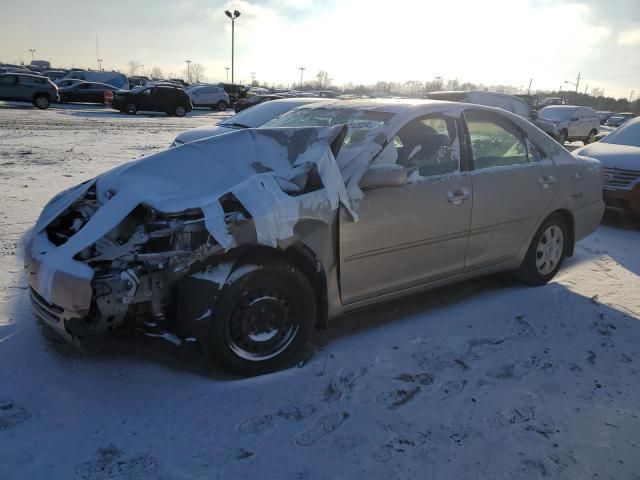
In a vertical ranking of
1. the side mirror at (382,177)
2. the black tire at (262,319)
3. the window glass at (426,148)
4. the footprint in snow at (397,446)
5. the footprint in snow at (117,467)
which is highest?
the window glass at (426,148)

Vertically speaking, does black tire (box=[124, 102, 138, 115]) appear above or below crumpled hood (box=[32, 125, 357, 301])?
below

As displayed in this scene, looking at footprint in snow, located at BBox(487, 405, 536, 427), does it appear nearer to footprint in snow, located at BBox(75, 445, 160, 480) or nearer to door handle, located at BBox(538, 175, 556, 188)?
footprint in snow, located at BBox(75, 445, 160, 480)

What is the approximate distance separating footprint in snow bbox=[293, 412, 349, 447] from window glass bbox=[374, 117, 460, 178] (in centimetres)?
167

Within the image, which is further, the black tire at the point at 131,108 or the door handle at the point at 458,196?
the black tire at the point at 131,108

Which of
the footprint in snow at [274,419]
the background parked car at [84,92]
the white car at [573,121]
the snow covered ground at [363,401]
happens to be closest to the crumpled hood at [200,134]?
the snow covered ground at [363,401]

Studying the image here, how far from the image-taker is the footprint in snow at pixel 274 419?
2678mm

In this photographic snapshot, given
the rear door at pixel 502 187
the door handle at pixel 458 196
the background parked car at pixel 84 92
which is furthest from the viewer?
the background parked car at pixel 84 92

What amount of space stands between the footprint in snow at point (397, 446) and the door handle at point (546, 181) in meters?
2.73

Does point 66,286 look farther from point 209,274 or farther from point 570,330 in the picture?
point 570,330

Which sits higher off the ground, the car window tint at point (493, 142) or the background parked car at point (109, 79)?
the background parked car at point (109, 79)

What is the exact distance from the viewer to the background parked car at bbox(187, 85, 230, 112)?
34.0 meters

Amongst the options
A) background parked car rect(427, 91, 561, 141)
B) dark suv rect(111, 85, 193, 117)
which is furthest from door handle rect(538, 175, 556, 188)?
dark suv rect(111, 85, 193, 117)

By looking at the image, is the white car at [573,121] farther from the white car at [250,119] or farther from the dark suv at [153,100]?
the dark suv at [153,100]

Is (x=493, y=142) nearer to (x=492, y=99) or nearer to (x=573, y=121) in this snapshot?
(x=492, y=99)
